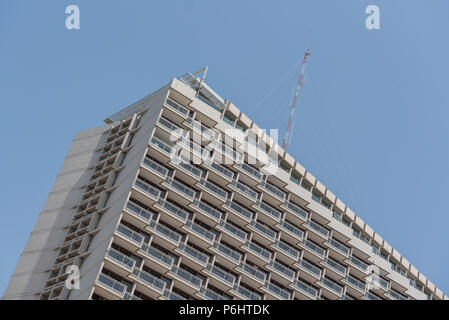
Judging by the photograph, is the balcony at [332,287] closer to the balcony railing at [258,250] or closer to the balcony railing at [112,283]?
the balcony railing at [258,250]

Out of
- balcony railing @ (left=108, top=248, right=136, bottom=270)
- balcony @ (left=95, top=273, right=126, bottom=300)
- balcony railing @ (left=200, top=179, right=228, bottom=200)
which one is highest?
balcony railing @ (left=200, top=179, right=228, bottom=200)

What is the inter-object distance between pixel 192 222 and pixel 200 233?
1586 mm

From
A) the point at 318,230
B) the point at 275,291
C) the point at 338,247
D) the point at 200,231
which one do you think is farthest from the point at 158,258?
the point at 338,247

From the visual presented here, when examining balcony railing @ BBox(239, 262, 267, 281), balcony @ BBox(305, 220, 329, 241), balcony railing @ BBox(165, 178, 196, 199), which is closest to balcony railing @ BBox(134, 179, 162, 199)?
balcony railing @ BBox(165, 178, 196, 199)

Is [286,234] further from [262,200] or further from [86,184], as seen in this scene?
[86,184]

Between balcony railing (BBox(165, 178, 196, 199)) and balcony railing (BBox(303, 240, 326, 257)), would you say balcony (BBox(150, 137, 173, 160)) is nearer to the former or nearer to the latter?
balcony railing (BBox(165, 178, 196, 199))

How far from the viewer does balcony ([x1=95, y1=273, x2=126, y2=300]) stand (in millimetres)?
66000

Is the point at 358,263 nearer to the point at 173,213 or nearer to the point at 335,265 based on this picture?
the point at 335,265

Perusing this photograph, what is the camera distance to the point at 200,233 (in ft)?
255

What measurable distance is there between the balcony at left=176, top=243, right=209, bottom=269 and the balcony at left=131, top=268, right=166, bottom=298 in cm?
520

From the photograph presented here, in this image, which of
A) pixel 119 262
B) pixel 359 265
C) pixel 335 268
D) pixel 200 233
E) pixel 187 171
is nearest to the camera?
pixel 119 262

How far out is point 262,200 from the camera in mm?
88812
